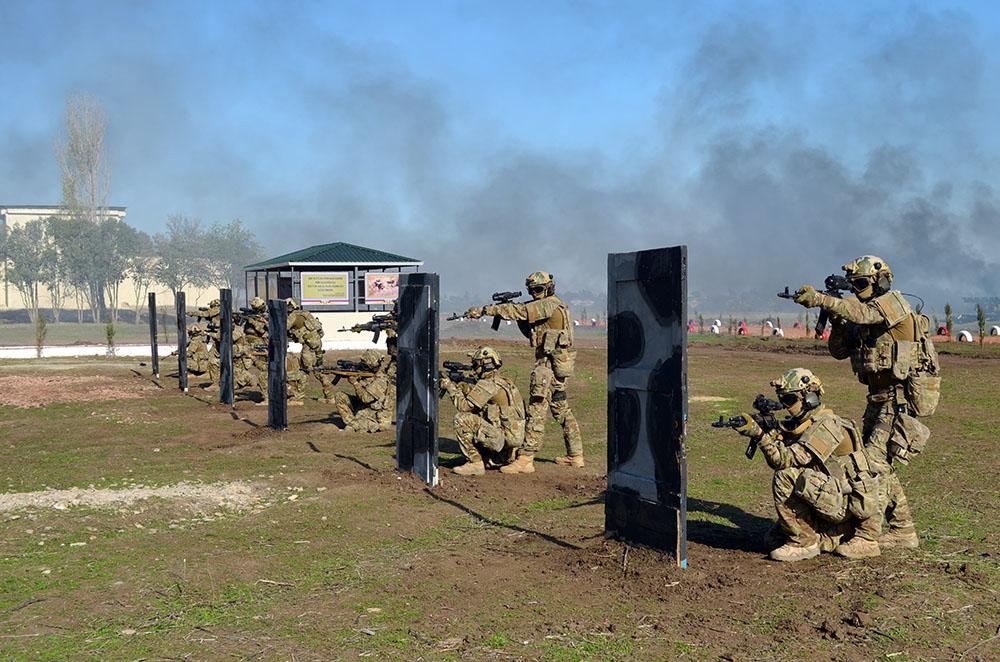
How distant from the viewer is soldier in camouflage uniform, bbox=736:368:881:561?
715 centimetres

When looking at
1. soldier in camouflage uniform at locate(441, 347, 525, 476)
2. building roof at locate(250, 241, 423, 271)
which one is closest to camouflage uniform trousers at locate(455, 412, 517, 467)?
soldier in camouflage uniform at locate(441, 347, 525, 476)

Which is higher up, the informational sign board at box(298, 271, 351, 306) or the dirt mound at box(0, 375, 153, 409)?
the informational sign board at box(298, 271, 351, 306)

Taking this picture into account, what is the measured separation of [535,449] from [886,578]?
5471 mm

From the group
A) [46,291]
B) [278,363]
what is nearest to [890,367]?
[278,363]

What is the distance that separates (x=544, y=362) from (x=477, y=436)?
4.60ft

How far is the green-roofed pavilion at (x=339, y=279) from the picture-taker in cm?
3712

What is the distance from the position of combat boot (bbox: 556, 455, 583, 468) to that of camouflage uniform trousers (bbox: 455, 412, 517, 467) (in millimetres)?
920

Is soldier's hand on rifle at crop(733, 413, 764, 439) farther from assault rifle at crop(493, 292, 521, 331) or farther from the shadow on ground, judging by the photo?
assault rifle at crop(493, 292, 521, 331)

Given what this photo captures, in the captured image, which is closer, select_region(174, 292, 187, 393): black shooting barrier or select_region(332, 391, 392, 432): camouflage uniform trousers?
select_region(332, 391, 392, 432): camouflage uniform trousers

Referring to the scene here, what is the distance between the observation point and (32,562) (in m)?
7.68

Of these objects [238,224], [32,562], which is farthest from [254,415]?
[238,224]

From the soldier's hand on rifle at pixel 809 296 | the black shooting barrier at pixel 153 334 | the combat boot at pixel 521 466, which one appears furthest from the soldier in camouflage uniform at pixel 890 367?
the black shooting barrier at pixel 153 334

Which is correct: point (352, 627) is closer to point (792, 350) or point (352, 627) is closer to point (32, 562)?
point (32, 562)

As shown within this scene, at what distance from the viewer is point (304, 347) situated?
1919 centimetres
